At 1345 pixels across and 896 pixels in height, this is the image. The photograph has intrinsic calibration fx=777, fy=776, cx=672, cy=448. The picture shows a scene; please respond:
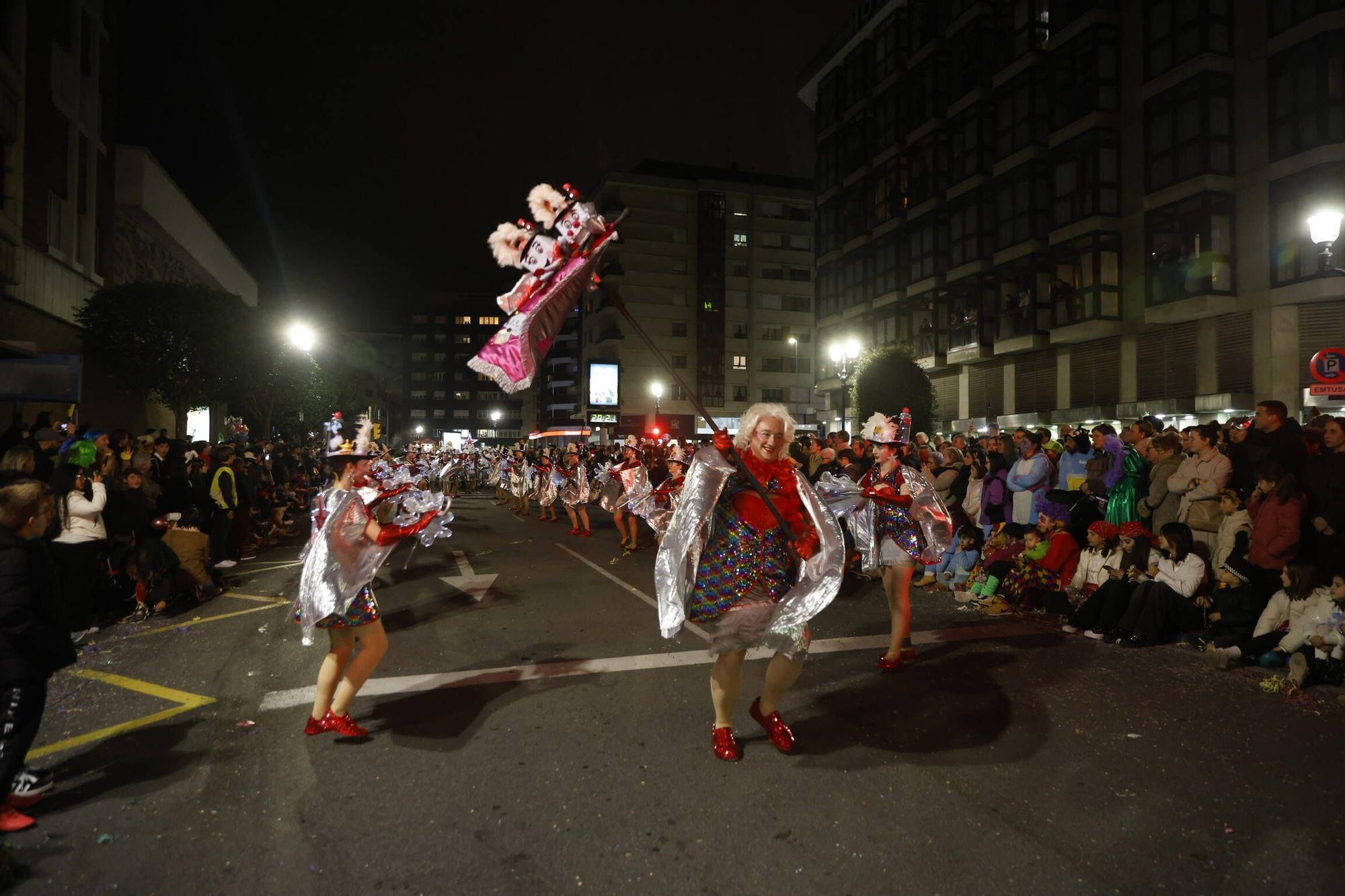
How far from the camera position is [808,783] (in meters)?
4.15

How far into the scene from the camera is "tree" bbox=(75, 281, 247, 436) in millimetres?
22469

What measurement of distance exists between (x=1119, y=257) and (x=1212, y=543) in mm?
21324

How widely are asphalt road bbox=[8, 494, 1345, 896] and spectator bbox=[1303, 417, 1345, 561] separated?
1.71 meters

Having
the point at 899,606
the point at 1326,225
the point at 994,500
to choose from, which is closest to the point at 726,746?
the point at 899,606

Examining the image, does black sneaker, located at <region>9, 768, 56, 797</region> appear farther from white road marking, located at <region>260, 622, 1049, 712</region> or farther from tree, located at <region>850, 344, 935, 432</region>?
tree, located at <region>850, 344, 935, 432</region>

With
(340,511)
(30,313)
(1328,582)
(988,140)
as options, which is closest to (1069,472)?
(1328,582)

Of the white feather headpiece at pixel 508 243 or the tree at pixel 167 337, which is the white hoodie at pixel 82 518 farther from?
the tree at pixel 167 337

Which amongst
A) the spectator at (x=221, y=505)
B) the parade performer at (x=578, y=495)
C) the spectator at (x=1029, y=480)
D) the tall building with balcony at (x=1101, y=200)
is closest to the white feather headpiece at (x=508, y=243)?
the spectator at (x=1029, y=480)

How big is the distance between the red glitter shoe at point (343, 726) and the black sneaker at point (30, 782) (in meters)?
1.36

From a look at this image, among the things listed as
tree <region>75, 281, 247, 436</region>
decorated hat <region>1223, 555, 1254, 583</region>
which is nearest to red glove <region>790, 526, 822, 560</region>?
decorated hat <region>1223, 555, 1254, 583</region>

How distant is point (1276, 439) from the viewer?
809 cm


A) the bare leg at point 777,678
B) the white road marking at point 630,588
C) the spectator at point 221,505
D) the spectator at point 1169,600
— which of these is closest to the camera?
the bare leg at point 777,678

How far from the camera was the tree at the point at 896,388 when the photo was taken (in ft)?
95.9

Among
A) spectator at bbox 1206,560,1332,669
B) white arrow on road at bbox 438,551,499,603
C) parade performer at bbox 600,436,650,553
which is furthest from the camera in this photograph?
parade performer at bbox 600,436,650,553
